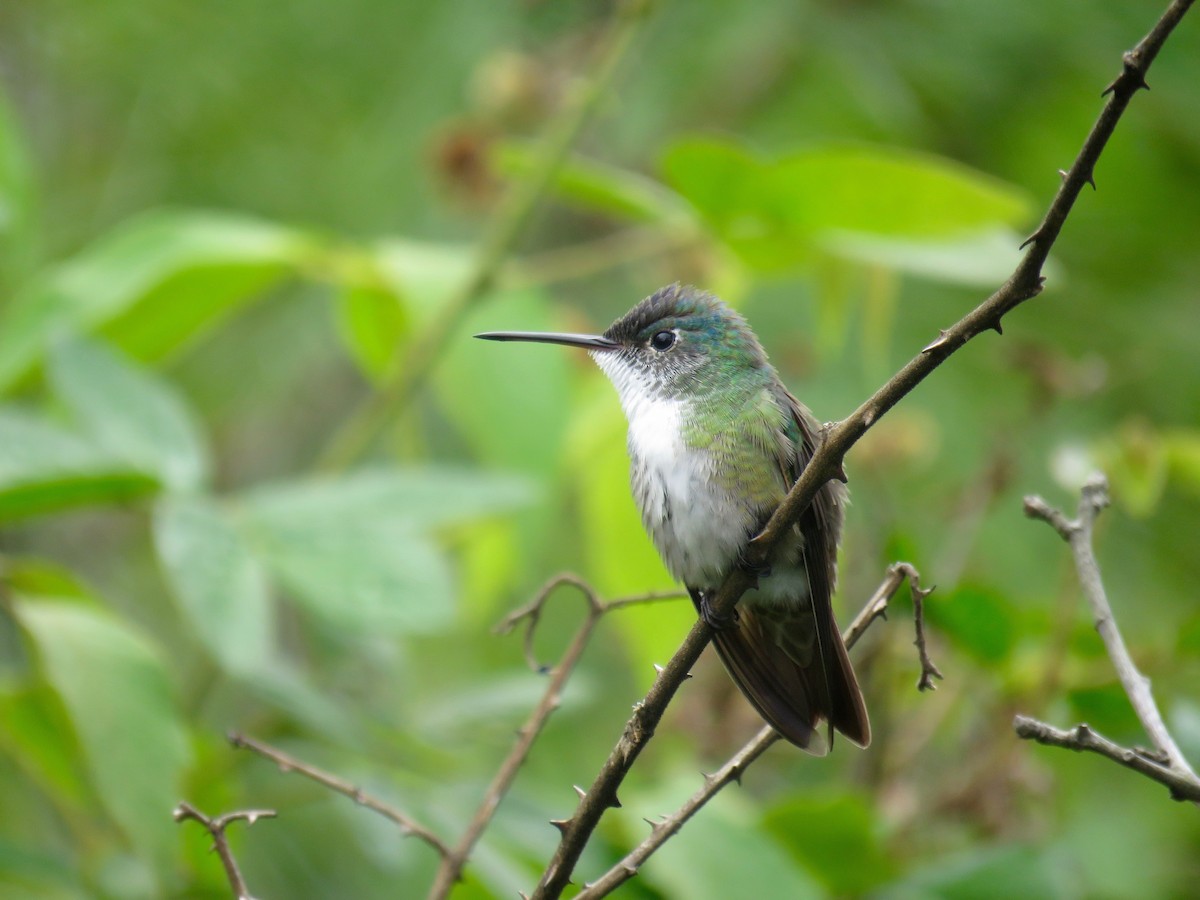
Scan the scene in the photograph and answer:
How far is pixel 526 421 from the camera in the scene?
2311mm

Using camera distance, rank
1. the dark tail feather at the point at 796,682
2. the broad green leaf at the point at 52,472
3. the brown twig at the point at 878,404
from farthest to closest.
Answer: the broad green leaf at the point at 52,472 → the dark tail feather at the point at 796,682 → the brown twig at the point at 878,404

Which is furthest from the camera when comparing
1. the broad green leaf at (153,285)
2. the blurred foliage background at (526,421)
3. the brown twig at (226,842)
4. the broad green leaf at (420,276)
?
the broad green leaf at (420,276)

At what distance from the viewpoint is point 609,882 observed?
3.90ft

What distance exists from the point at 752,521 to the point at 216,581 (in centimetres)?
76

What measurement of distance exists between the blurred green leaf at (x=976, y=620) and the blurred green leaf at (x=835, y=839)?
1.10 ft

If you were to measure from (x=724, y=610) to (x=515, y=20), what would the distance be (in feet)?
8.37

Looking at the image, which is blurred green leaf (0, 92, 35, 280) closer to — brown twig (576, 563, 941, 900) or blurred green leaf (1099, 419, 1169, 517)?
brown twig (576, 563, 941, 900)

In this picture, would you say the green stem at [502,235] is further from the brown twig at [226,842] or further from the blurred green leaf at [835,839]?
the brown twig at [226,842]

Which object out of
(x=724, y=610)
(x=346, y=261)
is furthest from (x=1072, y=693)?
(x=346, y=261)

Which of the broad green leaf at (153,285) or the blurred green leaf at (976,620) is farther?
the broad green leaf at (153,285)

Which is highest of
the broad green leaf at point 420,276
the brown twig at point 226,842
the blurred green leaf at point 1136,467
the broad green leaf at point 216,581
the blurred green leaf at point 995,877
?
the broad green leaf at point 420,276

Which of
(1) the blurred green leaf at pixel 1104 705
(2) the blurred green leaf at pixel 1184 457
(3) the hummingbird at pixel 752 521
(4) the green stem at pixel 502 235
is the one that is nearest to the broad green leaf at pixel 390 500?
(3) the hummingbird at pixel 752 521

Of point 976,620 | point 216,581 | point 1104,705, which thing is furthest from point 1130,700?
point 216,581

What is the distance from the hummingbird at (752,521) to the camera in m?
1.72
